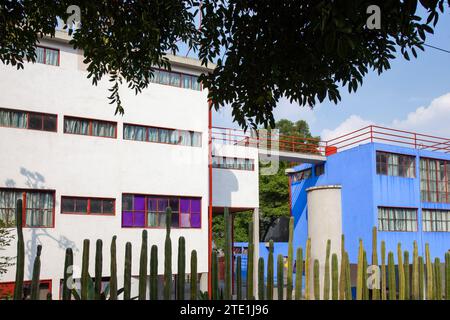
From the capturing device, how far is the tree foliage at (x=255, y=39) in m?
→ 5.96

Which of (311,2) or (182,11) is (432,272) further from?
(182,11)

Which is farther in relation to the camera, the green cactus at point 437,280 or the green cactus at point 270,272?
the green cactus at point 437,280

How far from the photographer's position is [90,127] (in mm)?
18531

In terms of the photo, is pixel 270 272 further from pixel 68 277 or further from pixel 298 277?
pixel 68 277

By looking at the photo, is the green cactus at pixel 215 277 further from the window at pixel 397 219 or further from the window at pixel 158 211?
the window at pixel 397 219

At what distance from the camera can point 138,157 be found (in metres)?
19.3

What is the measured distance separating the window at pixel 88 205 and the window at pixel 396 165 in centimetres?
1538

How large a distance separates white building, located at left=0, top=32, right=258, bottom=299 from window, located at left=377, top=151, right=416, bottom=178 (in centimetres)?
1050

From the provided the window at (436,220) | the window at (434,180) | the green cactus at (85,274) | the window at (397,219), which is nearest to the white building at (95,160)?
the window at (397,219)

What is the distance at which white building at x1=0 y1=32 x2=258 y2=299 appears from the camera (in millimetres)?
17016
